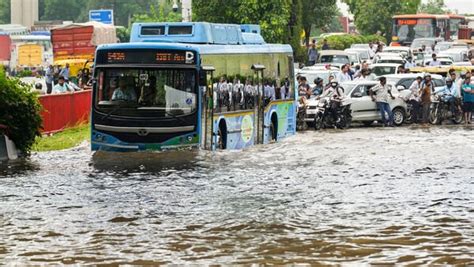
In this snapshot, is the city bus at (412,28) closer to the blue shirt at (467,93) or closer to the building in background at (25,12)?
the blue shirt at (467,93)

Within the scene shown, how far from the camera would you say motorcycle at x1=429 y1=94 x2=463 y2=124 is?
36.8 meters

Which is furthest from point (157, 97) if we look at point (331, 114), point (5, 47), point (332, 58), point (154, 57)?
point (5, 47)

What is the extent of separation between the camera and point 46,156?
2361 centimetres

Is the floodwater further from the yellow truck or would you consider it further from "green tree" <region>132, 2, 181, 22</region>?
the yellow truck

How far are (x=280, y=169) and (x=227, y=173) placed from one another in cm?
136

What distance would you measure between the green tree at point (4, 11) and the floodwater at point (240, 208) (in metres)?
124

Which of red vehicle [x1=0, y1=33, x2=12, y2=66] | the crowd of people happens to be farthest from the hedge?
the crowd of people

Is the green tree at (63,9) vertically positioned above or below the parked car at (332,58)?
above

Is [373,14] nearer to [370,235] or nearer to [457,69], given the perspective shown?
[457,69]

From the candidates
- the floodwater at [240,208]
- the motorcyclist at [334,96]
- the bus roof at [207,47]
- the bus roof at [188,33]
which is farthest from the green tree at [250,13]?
the floodwater at [240,208]

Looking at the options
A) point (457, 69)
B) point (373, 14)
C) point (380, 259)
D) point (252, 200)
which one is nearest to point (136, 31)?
point (252, 200)

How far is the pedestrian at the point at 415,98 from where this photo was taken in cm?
3644

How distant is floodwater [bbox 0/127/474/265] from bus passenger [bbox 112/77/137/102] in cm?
111

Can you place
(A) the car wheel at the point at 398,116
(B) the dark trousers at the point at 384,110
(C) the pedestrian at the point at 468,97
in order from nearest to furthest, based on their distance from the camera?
1. (B) the dark trousers at the point at 384,110
2. (A) the car wheel at the point at 398,116
3. (C) the pedestrian at the point at 468,97
